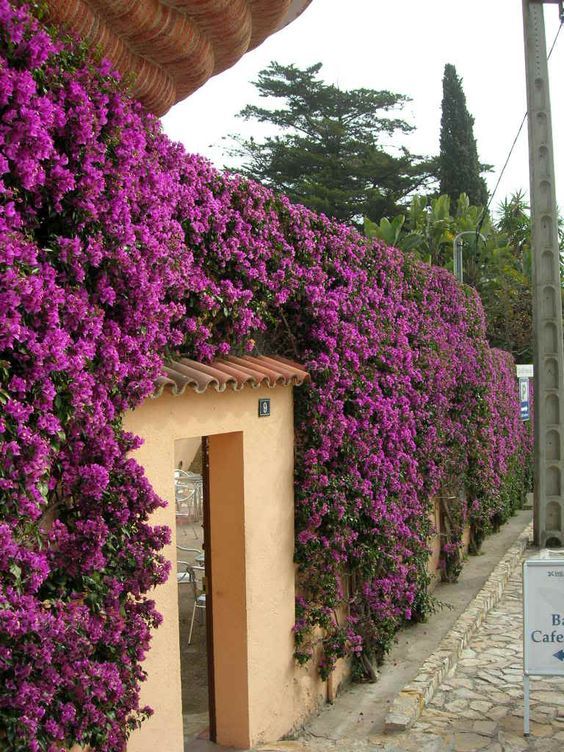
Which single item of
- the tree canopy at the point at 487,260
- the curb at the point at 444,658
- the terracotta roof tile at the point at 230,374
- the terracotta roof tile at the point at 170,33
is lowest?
the curb at the point at 444,658

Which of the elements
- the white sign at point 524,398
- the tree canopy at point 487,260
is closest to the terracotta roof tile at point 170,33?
the white sign at point 524,398

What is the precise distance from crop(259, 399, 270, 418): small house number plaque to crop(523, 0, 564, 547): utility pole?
9.04 meters

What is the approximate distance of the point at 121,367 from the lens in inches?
158

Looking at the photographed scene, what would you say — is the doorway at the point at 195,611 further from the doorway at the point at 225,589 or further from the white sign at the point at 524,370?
the white sign at the point at 524,370

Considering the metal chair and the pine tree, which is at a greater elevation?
the pine tree

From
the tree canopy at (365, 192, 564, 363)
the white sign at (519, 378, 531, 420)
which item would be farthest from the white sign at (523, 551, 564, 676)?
the tree canopy at (365, 192, 564, 363)

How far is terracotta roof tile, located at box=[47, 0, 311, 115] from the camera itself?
3752 mm

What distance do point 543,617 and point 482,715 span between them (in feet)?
3.66

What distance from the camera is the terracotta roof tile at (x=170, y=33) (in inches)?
148

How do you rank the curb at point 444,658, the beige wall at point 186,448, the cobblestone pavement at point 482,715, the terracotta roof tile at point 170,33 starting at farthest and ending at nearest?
the beige wall at point 186,448 → the curb at point 444,658 → the cobblestone pavement at point 482,715 → the terracotta roof tile at point 170,33

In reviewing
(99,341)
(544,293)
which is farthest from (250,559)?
(544,293)

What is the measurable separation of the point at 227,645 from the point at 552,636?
2.74 meters

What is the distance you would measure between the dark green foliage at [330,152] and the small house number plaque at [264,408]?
2907cm

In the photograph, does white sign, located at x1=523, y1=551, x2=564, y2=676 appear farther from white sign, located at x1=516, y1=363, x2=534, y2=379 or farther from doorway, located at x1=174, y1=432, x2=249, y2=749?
white sign, located at x1=516, y1=363, x2=534, y2=379
